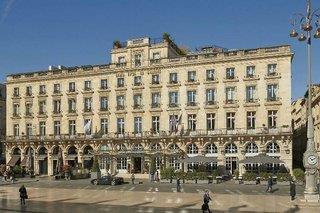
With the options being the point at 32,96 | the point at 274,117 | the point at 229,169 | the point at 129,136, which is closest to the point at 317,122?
the point at 274,117

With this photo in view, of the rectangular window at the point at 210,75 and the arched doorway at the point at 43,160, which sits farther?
the arched doorway at the point at 43,160

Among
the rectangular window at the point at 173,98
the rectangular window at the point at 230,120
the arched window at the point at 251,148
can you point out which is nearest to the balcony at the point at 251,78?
the rectangular window at the point at 230,120

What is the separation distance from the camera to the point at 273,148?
60.6 metres

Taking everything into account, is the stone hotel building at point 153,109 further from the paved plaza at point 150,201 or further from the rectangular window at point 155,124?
the paved plaza at point 150,201

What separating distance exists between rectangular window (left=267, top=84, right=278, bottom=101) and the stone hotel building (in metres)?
0.14

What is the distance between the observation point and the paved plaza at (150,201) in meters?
32.2

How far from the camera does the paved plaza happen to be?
32.2 meters

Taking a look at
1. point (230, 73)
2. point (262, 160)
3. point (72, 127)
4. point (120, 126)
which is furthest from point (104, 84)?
point (262, 160)

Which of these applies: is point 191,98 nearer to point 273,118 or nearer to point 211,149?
point 211,149

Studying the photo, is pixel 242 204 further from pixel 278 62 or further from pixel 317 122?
pixel 317 122

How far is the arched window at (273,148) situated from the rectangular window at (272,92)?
6.17 meters

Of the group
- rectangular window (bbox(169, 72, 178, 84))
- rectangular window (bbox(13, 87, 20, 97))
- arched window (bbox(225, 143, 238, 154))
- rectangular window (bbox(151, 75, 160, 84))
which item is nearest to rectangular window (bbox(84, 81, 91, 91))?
rectangular window (bbox(151, 75, 160, 84))

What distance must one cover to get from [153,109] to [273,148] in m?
18.7

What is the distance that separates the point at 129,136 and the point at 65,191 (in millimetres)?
22766
